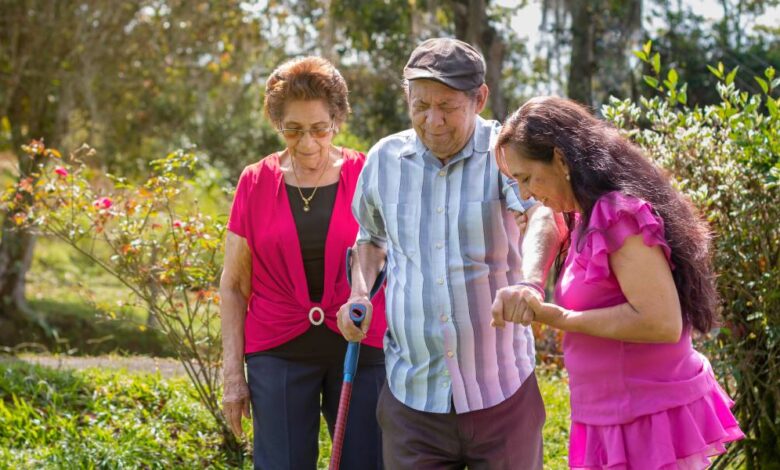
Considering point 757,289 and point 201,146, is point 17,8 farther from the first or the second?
point 757,289

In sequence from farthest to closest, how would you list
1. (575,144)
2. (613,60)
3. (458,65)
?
(613,60) → (458,65) → (575,144)

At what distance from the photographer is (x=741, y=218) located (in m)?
4.73

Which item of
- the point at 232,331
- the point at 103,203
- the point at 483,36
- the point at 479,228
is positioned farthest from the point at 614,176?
the point at 483,36

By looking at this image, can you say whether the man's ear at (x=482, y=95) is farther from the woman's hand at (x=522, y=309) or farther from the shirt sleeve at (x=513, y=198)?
the woman's hand at (x=522, y=309)

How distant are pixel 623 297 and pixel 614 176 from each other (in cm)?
30

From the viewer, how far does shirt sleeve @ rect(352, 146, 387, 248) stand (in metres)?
3.42

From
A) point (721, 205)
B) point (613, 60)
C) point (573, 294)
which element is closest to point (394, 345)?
point (573, 294)

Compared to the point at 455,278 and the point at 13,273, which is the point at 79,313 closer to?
the point at 13,273

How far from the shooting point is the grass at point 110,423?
5.57 meters

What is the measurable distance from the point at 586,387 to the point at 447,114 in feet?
2.89

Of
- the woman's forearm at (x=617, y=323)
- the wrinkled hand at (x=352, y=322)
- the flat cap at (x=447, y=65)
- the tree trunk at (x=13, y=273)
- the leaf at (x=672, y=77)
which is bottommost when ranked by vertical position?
the tree trunk at (x=13, y=273)

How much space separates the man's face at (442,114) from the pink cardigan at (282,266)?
29.0 inches

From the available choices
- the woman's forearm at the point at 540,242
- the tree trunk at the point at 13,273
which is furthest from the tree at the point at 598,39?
the woman's forearm at the point at 540,242

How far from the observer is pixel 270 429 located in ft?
12.6
